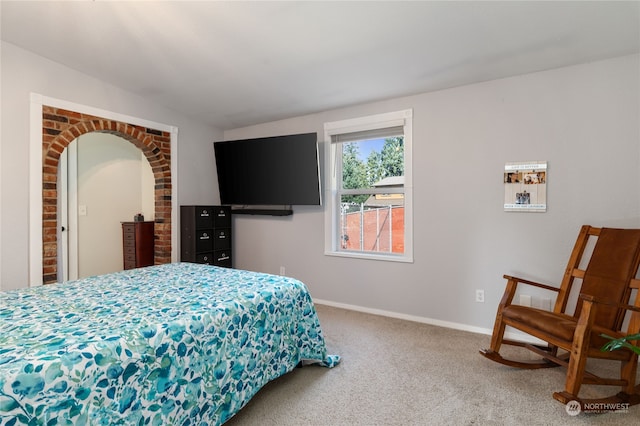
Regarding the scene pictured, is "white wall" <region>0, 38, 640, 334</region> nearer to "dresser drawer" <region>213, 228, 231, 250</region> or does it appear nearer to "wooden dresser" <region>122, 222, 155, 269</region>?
"wooden dresser" <region>122, 222, 155, 269</region>

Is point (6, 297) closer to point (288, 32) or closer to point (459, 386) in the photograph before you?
point (288, 32)

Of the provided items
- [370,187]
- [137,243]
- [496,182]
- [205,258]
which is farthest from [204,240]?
[496,182]

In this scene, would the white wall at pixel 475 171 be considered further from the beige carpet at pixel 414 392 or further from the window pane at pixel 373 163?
the beige carpet at pixel 414 392

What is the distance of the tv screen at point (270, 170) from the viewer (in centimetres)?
363

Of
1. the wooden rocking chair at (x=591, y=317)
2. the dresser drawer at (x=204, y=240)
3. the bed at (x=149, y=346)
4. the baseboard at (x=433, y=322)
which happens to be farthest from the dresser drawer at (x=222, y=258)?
the wooden rocking chair at (x=591, y=317)

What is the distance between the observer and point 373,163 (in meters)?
3.62

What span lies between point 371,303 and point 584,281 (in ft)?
6.07

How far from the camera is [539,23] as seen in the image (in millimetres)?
2039

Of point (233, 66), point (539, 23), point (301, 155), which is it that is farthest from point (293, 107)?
point (539, 23)

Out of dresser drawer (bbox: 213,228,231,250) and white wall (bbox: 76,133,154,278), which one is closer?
white wall (bbox: 76,133,154,278)

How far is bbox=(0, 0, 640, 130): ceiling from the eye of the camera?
199cm

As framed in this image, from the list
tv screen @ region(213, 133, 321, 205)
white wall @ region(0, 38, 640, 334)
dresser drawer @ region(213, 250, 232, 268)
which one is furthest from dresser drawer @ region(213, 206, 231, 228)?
white wall @ region(0, 38, 640, 334)

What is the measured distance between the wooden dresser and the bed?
175 cm

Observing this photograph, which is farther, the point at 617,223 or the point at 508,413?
the point at 617,223
